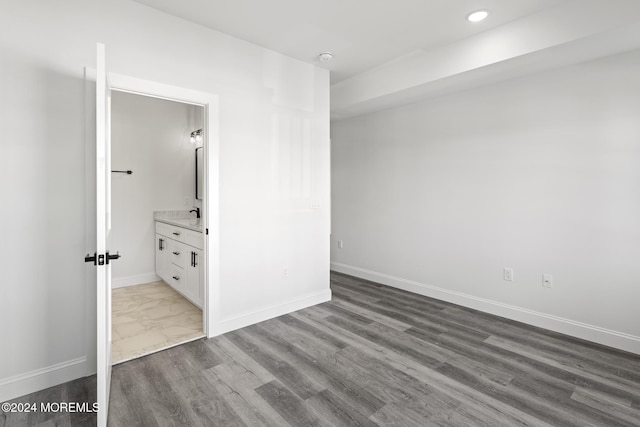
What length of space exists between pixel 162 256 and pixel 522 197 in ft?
14.0


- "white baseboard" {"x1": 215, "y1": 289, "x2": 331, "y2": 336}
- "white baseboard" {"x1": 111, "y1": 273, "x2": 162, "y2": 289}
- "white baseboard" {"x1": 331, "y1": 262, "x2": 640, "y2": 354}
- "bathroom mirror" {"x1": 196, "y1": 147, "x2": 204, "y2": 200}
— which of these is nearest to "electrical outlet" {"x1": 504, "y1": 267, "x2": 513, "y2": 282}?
"white baseboard" {"x1": 331, "y1": 262, "x2": 640, "y2": 354}

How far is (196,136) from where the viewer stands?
15.5 ft

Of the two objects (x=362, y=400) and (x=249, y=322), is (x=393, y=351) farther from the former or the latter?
(x=249, y=322)

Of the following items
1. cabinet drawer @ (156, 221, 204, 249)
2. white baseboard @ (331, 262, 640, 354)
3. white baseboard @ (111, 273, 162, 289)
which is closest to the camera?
white baseboard @ (331, 262, 640, 354)

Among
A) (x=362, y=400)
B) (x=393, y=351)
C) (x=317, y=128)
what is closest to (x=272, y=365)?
(x=362, y=400)

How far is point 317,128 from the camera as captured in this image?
3.69 metres

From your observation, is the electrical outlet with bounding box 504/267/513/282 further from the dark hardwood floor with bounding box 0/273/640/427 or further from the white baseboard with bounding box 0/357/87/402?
the white baseboard with bounding box 0/357/87/402

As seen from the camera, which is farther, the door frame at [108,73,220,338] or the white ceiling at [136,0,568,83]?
the door frame at [108,73,220,338]

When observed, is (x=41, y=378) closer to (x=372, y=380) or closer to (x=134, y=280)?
(x=372, y=380)

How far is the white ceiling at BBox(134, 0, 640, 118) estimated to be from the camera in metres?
2.41

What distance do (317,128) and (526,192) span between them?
223 centimetres

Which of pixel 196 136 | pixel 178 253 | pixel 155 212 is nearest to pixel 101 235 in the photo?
pixel 178 253

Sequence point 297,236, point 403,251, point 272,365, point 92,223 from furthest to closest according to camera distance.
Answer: point 403,251 < point 297,236 < point 272,365 < point 92,223

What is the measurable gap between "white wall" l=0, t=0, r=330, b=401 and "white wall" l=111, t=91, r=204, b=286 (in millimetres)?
2117
